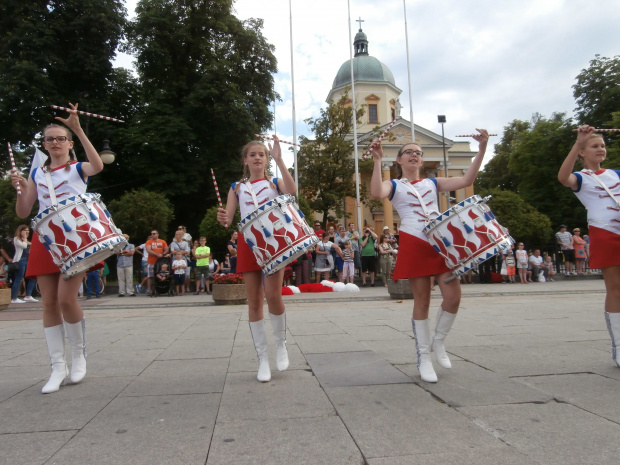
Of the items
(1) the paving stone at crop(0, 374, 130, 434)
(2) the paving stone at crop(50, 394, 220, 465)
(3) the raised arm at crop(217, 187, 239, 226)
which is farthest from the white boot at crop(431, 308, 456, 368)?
(1) the paving stone at crop(0, 374, 130, 434)

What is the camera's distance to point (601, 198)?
423cm

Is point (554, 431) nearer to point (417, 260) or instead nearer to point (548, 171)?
point (417, 260)

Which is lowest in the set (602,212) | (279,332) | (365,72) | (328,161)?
(279,332)

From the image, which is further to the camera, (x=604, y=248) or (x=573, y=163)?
(x=573, y=163)

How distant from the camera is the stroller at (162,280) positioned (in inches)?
569

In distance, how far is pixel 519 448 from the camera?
7.55ft

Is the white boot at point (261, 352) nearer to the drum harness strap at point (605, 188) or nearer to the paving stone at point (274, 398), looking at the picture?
the paving stone at point (274, 398)

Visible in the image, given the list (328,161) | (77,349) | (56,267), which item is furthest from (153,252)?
(328,161)

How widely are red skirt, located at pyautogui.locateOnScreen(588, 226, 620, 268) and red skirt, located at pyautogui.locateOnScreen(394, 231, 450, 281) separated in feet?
4.25

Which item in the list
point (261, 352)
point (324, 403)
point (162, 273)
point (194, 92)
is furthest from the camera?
point (194, 92)

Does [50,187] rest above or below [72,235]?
above

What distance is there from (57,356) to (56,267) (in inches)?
28.3

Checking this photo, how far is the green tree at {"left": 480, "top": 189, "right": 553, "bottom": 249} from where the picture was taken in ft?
65.2

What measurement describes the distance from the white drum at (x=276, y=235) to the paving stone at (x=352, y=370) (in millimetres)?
982
